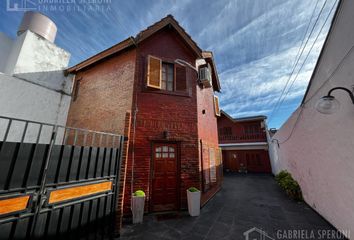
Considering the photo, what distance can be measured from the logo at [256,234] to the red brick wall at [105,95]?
4636mm

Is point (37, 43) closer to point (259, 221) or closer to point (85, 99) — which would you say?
point (85, 99)

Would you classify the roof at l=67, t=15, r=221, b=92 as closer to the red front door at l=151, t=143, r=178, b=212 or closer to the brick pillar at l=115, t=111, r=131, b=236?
the brick pillar at l=115, t=111, r=131, b=236

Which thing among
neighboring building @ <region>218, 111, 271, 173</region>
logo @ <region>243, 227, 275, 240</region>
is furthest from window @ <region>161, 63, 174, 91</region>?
neighboring building @ <region>218, 111, 271, 173</region>

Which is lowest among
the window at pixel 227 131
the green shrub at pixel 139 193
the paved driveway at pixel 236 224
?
the paved driveway at pixel 236 224

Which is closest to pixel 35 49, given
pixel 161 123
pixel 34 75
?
pixel 34 75

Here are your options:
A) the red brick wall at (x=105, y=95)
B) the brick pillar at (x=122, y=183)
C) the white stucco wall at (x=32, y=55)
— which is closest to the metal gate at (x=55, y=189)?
the brick pillar at (x=122, y=183)

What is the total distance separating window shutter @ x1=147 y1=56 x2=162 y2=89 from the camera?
5.38 metres

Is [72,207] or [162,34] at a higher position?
[162,34]

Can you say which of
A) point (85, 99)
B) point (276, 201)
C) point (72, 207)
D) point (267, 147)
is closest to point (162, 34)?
point (85, 99)

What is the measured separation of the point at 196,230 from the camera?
3746 millimetres

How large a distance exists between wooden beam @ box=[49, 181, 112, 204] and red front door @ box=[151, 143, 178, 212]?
167 cm

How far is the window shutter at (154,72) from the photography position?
17.6 feet

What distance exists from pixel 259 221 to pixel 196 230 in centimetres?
203

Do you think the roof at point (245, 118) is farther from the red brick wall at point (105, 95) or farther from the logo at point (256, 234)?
the red brick wall at point (105, 95)
